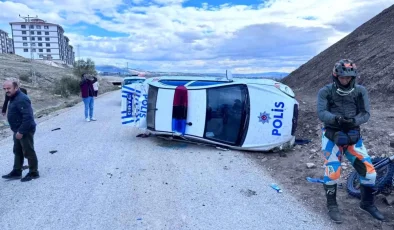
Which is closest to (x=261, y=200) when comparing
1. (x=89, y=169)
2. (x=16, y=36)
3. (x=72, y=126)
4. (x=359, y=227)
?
(x=359, y=227)

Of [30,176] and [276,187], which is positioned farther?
[30,176]

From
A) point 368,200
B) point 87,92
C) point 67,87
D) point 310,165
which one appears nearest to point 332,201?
point 368,200

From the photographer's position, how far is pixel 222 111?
26.0 ft

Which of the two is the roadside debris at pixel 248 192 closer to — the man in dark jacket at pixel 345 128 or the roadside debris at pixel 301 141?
the man in dark jacket at pixel 345 128

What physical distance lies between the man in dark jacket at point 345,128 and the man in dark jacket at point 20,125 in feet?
14.7

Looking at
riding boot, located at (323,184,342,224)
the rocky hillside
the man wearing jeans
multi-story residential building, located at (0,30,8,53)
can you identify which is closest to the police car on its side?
riding boot, located at (323,184,342,224)

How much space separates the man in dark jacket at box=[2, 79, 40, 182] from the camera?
18.2 feet

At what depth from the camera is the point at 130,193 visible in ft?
16.9

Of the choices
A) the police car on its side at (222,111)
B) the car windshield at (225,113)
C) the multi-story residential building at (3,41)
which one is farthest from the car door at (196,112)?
the multi-story residential building at (3,41)

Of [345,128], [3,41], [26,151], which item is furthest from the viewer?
[3,41]

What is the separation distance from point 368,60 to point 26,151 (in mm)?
13260

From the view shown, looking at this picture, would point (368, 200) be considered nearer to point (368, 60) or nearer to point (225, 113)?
point (225, 113)

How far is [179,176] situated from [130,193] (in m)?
1.09

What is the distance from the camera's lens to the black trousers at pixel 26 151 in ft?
18.9
